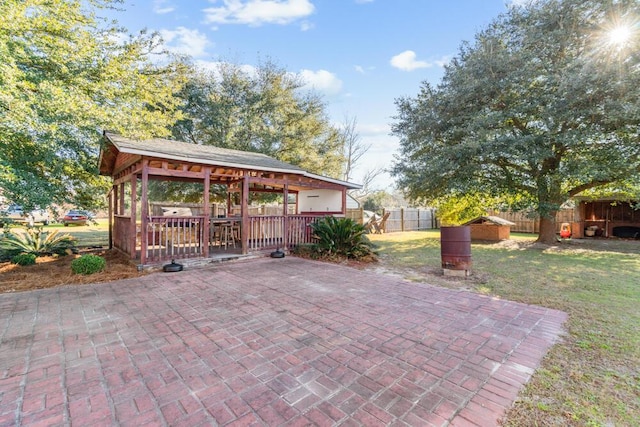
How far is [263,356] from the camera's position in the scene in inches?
101

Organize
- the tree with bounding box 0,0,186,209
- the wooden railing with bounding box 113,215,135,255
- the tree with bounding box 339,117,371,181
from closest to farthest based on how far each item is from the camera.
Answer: the tree with bounding box 0,0,186,209
the wooden railing with bounding box 113,215,135,255
the tree with bounding box 339,117,371,181

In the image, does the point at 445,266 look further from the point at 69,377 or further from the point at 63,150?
the point at 63,150

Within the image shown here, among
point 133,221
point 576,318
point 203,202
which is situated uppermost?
point 203,202

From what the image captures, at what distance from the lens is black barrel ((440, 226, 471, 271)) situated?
19.0 ft

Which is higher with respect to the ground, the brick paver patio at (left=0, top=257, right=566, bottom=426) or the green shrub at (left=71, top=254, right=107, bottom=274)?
the green shrub at (left=71, top=254, right=107, bottom=274)

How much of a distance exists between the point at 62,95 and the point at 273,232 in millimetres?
5491

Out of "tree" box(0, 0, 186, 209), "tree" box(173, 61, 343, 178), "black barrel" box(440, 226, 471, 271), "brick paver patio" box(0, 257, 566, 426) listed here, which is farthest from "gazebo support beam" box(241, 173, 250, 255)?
"tree" box(173, 61, 343, 178)

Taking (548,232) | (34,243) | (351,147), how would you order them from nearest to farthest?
(34,243), (548,232), (351,147)

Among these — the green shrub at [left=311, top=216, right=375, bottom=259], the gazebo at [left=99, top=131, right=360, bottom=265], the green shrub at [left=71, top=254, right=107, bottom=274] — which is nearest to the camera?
the green shrub at [left=71, top=254, right=107, bottom=274]

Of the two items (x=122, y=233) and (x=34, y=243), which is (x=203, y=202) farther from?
(x=34, y=243)

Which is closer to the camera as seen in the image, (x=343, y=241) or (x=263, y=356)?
(x=263, y=356)

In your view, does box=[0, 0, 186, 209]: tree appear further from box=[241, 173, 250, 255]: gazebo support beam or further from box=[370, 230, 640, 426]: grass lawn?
box=[370, 230, 640, 426]: grass lawn

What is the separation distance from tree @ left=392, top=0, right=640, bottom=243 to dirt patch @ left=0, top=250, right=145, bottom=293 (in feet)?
32.2

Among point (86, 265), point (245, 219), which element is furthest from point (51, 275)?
point (245, 219)
